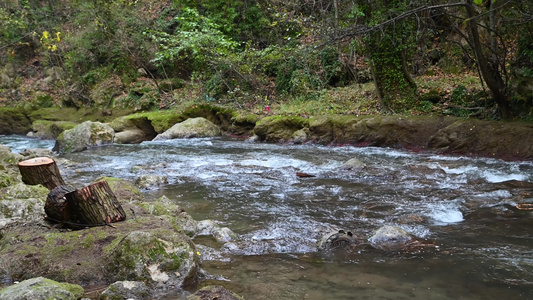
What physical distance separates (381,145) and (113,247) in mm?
9123

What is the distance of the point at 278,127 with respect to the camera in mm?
13703

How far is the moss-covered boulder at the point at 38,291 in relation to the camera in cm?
265

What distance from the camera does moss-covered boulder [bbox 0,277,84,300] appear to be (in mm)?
2652

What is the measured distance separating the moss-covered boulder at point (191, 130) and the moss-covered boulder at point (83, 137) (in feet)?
6.08

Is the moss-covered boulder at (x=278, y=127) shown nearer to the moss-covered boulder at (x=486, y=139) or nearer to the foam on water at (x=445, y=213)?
the moss-covered boulder at (x=486, y=139)

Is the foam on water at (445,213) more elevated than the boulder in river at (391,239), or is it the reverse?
the boulder in river at (391,239)

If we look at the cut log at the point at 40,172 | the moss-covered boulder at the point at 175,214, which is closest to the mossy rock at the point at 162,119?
the cut log at the point at 40,172

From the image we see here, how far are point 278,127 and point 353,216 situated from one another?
8213 millimetres

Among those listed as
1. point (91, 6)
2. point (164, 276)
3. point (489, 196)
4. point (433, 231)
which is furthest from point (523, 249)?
point (91, 6)

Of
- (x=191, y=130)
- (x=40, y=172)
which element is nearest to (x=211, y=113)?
(x=191, y=130)

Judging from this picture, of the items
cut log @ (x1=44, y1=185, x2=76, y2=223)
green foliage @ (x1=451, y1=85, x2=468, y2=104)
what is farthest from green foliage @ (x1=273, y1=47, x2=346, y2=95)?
cut log @ (x1=44, y1=185, x2=76, y2=223)

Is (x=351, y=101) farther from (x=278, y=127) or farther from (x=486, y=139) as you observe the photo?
(x=486, y=139)

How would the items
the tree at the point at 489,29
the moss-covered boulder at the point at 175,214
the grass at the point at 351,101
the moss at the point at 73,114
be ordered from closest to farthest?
the moss-covered boulder at the point at 175,214
the tree at the point at 489,29
the grass at the point at 351,101
the moss at the point at 73,114

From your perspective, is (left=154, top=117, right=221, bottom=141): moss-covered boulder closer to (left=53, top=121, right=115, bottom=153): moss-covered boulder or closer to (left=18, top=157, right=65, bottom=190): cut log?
(left=53, top=121, right=115, bottom=153): moss-covered boulder
